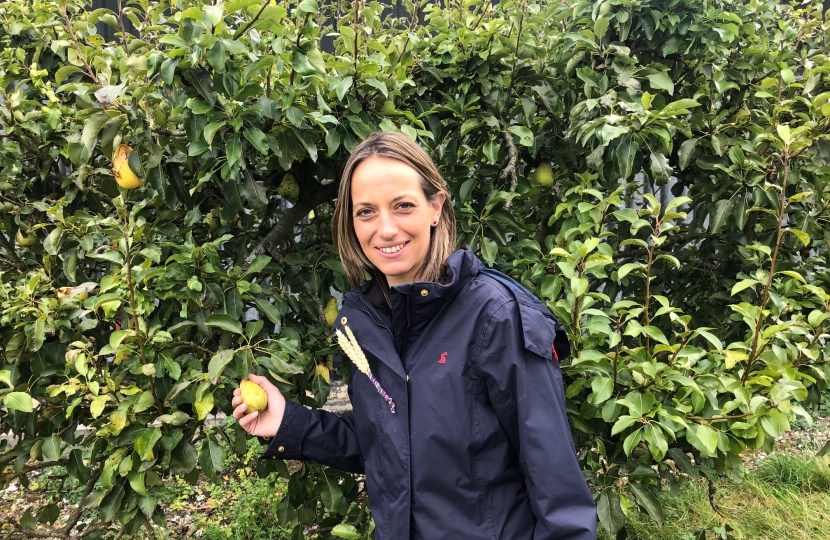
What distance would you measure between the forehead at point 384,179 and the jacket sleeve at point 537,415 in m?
0.37

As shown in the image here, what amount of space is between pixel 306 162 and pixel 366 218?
0.50 metres

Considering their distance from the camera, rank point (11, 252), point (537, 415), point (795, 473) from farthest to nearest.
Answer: point (795, 473) < point (11, 252) < point (537, 415)

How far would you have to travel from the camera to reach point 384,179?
4.27ft

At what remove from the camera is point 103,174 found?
6.11ft

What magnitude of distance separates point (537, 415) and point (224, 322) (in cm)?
81

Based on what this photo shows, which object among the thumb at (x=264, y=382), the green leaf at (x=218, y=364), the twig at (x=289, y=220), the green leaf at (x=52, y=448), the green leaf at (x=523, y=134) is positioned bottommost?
the green leaf at (x=52, y=448)

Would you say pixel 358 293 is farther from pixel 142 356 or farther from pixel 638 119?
pixel 638 119

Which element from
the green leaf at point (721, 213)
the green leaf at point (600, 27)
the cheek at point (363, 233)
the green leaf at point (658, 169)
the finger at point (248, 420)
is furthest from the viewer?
the green leaf at point (721, 213)

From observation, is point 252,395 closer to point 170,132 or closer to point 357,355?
point 357,355

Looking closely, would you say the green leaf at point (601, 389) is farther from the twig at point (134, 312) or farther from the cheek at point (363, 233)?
the twig at point (134, 312)

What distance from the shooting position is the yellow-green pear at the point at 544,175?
1954 millimetres

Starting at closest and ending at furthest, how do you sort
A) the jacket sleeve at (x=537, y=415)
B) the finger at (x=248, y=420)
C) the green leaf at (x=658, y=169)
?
the jacket sleeve at (x=537, y=415), the finger at (x=248, y=420), the green leaf at (x=658, y=169)

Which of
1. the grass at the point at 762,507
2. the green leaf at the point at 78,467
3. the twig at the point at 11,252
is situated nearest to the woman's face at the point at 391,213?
the green leaf at the point at 78,467

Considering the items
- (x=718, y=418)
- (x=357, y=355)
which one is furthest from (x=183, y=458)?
(x=718, y=418)
